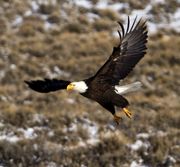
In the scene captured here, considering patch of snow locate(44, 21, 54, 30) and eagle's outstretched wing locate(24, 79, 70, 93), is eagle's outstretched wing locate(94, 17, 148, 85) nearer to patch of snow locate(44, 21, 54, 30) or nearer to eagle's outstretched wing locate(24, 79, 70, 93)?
eagle's outstretched wing locate(24, 79, 70, 93)

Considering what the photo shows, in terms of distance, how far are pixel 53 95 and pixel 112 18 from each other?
8.24 m

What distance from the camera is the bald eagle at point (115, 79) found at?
21.8 ft

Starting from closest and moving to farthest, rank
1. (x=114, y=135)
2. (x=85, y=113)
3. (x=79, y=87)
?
(x=79, y=87) < (x=114, y=135) < (x=85, y=113)

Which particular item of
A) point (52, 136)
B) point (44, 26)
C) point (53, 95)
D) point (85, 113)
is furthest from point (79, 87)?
point (44, 26)

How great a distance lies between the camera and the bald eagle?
6.63m

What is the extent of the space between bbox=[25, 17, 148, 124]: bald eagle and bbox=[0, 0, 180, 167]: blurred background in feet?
10.9

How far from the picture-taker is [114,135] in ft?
35.9

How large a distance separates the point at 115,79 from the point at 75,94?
7.09 m

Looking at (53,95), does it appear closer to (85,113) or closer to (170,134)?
(85,113)

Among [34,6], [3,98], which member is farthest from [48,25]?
[3,98]

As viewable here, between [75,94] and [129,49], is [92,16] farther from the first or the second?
[129,49]

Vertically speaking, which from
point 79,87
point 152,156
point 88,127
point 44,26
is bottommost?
point 44,26

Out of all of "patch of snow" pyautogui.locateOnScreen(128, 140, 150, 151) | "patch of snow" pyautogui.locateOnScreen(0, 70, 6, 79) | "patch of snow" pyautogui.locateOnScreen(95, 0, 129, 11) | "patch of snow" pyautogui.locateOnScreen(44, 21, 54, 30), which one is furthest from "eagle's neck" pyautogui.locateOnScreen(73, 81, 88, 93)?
"patch of snow" pyautogui.locateOnScreen(95, 0, 129, 11)

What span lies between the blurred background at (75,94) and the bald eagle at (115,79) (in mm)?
3310
